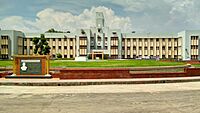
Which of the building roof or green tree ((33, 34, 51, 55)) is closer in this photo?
green tree ((33, 34, 51, 55))

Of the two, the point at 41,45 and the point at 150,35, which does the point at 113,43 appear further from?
the point at 41,45

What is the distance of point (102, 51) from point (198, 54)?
33.2m

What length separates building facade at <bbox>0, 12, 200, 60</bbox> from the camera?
97938 millimetres

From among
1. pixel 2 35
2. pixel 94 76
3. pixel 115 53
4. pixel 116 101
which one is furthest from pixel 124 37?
pixel 116 101

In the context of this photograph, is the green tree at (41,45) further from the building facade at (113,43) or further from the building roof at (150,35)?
the building roof at (150,35)

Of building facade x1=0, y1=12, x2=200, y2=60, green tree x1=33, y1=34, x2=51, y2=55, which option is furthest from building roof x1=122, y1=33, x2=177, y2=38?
green tree x1=33, y1=34, x2=51, y2=55

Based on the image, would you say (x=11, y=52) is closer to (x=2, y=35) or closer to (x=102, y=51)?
(x=2, y=35)

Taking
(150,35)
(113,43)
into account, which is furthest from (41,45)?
(150,35)

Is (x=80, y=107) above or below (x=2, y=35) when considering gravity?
below

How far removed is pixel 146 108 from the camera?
33.4 feet

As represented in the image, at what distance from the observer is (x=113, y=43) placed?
10225 centimetres

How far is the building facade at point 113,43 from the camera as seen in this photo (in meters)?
97.9

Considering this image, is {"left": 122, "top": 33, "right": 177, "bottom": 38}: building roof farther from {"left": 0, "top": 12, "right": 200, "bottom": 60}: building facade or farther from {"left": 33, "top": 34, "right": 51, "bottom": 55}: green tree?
{"left": 33, "top": 34, "right": 51, "bottom": 55}: green tree

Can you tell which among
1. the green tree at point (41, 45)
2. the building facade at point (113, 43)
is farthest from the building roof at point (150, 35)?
the green tree at point (41, 45)
